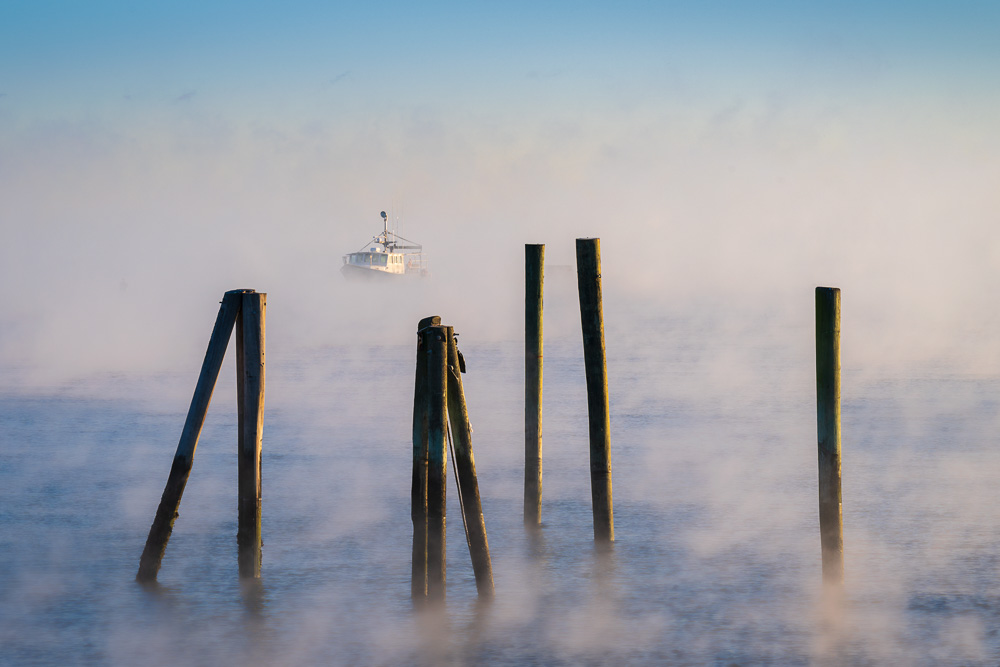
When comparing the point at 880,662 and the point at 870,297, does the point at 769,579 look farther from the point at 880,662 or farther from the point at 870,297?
the point at 870,297

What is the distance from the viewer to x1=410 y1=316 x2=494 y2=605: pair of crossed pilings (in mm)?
8180

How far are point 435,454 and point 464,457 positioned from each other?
1.28 ft

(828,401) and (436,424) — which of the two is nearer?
(436,424)

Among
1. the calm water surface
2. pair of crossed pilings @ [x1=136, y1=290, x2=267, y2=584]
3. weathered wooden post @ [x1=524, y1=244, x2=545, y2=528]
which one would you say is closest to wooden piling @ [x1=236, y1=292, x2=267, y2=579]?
pair of crossed pilings @ [x1=136, y1=290, x2=267, y2=584]

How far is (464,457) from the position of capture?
8.55 meters

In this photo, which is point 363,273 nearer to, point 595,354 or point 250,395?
point 595,354

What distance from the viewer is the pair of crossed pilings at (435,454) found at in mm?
8180

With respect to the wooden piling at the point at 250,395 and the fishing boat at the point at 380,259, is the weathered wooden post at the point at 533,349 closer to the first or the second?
the wooden piling at the point at 250,395

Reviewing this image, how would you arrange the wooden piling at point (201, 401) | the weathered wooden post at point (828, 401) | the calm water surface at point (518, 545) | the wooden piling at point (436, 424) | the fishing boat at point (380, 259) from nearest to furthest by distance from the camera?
the wooden piling at point (436, 424) < the calm water surface at point (518, 545) < the wooden piling at point (201, 401) < the weathered wooden post at point (828, 401) < the fishing boat at point (380, 259)

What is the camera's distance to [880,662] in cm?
795

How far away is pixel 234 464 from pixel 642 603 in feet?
26.5

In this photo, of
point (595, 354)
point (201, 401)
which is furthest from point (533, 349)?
point (201, 401)

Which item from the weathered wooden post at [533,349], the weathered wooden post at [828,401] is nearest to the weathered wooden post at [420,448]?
the weathered wooden post at [533,349]

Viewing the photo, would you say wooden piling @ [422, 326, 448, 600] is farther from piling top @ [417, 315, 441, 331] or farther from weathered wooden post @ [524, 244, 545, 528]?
weathered wooden post @ [524, 244, 545, 528]
